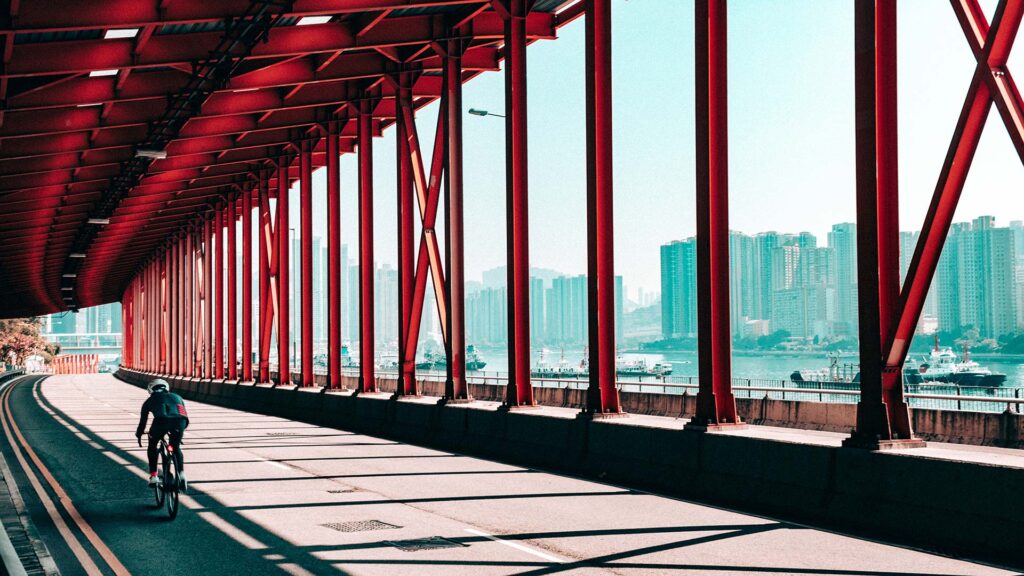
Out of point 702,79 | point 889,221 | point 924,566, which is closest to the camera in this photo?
point 924,566

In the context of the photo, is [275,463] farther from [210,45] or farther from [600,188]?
[210,45]

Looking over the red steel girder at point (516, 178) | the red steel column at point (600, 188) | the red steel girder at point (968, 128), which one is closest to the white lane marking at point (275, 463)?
the red steel girder at point (516, 178)

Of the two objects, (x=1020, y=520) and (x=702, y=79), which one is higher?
(x=702, y=79)

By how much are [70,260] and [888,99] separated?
2097 inches

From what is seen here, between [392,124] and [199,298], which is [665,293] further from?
[392,124]

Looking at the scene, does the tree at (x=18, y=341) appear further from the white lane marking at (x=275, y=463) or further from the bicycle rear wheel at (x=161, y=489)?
the bicycle rear wheel at (x=161, y=489)

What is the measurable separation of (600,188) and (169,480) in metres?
7.99

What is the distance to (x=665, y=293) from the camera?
568ft

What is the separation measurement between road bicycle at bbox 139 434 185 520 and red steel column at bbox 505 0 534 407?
740cm

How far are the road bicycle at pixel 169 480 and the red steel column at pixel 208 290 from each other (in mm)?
37606

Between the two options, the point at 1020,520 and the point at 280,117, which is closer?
the point at 1020,520

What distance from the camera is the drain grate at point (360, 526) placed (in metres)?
10.3

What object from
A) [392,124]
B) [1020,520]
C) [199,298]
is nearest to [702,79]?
[1020,520]

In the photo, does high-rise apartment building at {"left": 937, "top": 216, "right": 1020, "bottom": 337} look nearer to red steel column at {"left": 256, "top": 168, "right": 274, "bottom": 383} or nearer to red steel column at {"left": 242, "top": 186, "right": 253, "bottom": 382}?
red steel column at {"left": 242, "top": 186, "right": 253, "bottom": 382}
